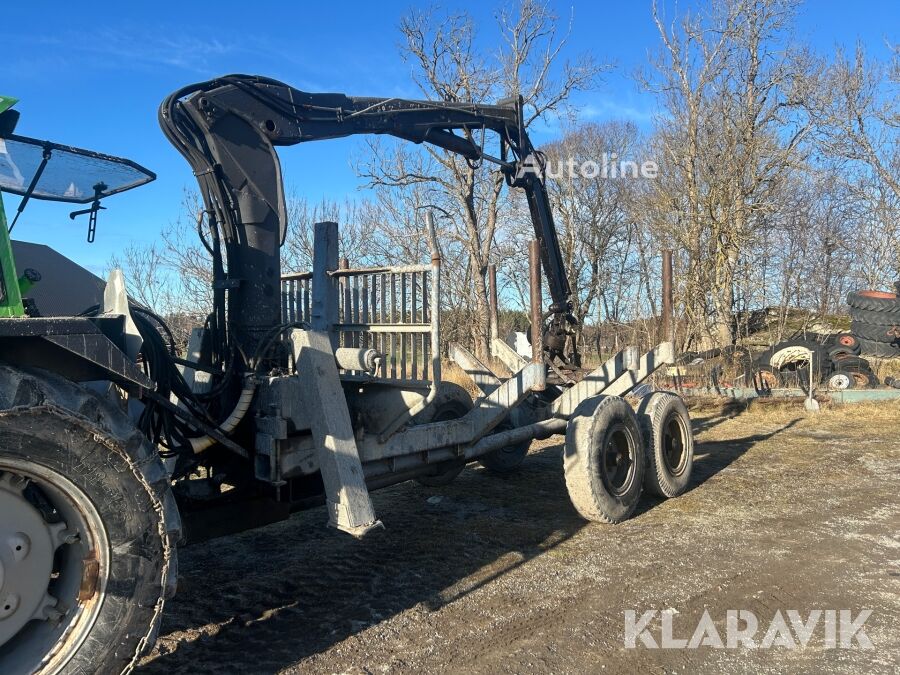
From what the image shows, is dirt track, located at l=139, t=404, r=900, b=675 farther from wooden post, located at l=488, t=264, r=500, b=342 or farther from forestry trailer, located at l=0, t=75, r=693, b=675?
wooden post, located at l=488, t=264, r=500, b=342

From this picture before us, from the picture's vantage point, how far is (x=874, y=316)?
1305 centimetres

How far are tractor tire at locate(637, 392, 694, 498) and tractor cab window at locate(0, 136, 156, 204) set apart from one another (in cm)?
461

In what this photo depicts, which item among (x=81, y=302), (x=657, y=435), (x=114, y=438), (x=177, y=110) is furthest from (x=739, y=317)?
(x=114, y=438)

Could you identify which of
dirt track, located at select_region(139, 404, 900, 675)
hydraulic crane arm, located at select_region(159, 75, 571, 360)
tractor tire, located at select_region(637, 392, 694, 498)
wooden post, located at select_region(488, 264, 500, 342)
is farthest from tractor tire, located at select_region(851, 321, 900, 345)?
hydraulic crane arm, located at select_region(159, 75, 571, 360)

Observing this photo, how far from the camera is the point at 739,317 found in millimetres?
17984

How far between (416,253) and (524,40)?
23.2 feet

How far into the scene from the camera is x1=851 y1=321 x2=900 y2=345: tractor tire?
500 inches

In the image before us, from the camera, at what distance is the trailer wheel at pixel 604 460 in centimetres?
530

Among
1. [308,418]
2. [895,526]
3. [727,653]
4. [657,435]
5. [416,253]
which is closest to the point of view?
[727,653]

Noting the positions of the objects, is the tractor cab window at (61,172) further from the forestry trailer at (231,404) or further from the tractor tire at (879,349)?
the tractor tire at (879,349)

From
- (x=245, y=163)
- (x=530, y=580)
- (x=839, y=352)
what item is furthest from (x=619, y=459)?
(x=839, y=352)

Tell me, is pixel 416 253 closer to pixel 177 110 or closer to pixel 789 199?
pixel 789 199

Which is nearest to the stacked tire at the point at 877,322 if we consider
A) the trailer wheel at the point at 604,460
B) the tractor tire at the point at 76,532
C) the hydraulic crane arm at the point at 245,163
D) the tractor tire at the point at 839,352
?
the tractor tire at the point at 839,352

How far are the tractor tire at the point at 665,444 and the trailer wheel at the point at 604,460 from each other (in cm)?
22
